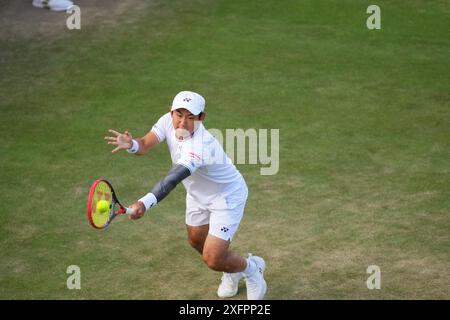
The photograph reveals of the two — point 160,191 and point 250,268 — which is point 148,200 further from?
point 250,268

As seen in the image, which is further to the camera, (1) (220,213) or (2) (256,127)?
(2) (256,127)

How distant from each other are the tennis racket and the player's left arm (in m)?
0.09

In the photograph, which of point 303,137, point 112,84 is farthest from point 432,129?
point 112,84

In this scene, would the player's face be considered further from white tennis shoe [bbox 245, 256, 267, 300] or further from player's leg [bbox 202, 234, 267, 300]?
white tennis shoe [bbox 245, 256, 267, 300]

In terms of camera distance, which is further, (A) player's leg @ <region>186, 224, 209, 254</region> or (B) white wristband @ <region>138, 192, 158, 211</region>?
(A) player's leg @ <region>186, 224, 209, 254</region>

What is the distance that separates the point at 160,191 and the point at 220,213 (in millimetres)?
984

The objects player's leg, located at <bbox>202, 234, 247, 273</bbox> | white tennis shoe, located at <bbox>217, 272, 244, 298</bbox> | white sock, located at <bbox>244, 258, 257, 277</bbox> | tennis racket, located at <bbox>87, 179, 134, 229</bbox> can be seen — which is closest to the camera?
tennis racket, located at <bbox>87, 179, 134, 229</bbox>

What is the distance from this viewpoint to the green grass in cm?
1053

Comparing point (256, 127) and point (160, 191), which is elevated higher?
point (160, 191)

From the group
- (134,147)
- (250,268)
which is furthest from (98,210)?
(250,268)

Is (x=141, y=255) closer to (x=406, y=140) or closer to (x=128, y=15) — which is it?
(x=406, y=140)

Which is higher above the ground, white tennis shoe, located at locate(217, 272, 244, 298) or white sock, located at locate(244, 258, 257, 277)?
white sock, located at locate(244, 258, 257, 277)

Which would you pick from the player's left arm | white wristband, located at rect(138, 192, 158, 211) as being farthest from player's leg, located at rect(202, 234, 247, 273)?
white wristband, located at rect(138, 192, 158, 211)

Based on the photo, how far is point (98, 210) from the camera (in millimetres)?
8383
